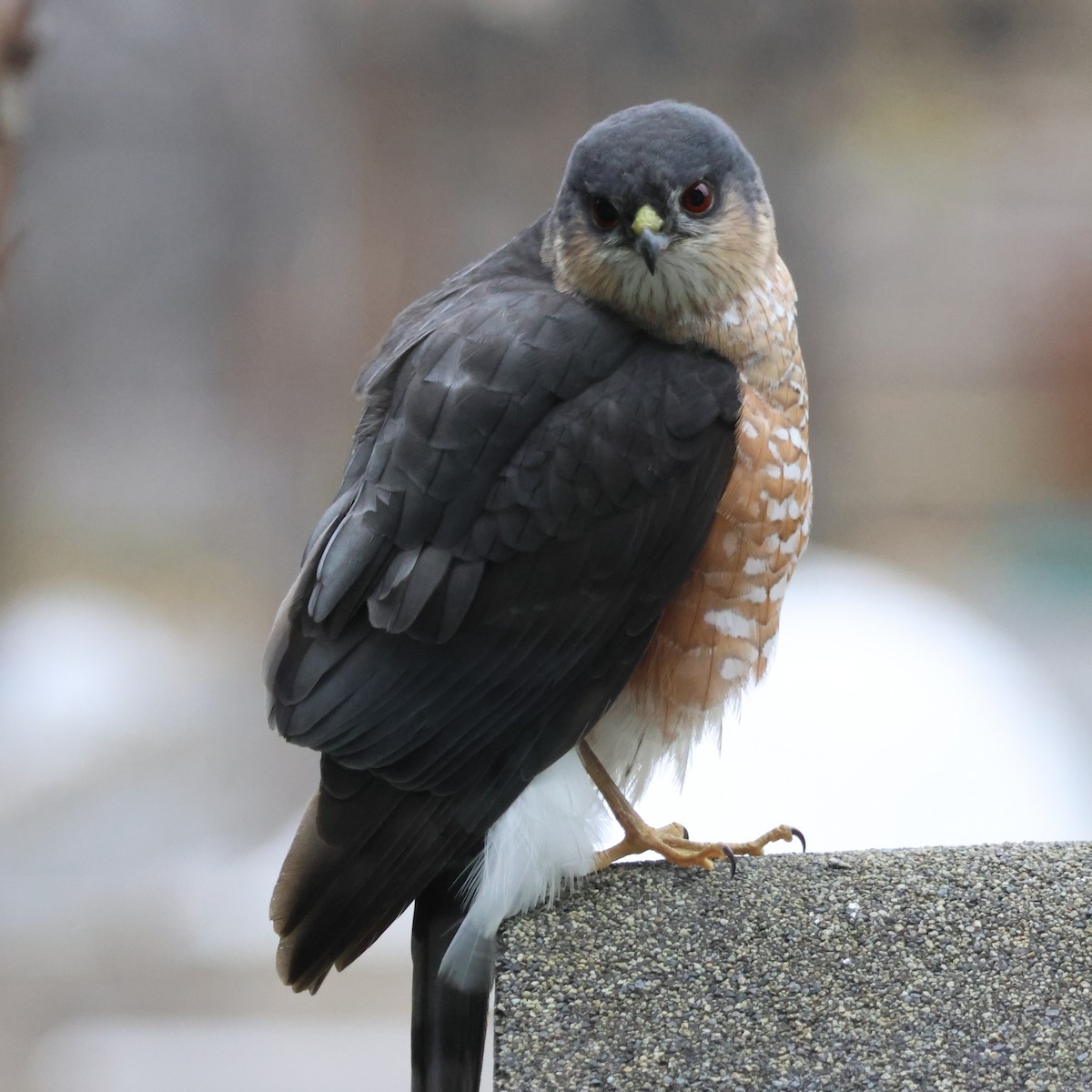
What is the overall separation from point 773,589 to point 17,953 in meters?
2.40

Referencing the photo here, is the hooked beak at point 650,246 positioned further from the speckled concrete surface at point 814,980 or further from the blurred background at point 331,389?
the blurred background at point 331,389

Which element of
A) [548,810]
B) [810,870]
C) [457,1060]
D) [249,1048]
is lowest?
[249,1048]

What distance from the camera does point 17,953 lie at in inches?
124

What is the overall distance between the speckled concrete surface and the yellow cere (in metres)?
0.81

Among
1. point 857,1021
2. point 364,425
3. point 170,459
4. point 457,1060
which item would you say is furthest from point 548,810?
point 170,459

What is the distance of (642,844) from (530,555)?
433mm

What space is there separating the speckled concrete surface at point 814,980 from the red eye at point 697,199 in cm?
83

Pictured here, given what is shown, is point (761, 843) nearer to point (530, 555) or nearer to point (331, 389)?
point (530, 555)

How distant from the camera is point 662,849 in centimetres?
165

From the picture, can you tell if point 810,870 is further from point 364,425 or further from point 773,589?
point 364,425

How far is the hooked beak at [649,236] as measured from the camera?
1.47m

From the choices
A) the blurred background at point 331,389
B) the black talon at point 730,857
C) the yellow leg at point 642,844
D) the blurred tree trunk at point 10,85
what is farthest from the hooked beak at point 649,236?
the blurred tree trunk at point 10,85

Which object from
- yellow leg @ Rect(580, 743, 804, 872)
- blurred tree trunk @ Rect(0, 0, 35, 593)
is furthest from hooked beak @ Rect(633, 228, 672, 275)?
blurred tree trunk @ Rect(0, 0, 35, 593)

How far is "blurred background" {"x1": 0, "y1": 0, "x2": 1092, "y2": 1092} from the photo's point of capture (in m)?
2.99
